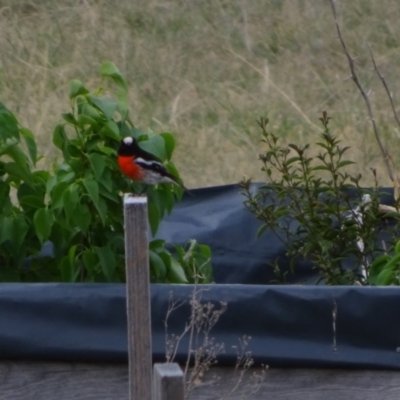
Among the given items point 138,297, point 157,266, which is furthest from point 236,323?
point 138,297

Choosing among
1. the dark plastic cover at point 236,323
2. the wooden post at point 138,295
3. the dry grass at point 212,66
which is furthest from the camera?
the dry grass at point 212,66

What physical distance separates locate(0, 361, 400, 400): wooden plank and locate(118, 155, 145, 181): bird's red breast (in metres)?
0.57

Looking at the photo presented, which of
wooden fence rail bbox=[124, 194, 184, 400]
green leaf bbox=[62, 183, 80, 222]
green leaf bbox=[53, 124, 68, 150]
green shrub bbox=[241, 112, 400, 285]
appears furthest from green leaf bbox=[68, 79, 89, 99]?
wooden fence rail bbox=[124, 194, 184, 400]

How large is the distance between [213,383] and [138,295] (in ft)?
3.44

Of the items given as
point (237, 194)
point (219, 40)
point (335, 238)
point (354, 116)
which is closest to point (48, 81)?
point (219, 40)

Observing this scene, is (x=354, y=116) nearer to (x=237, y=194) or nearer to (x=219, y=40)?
(x=219, y=40)

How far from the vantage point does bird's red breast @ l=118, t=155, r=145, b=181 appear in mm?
3090

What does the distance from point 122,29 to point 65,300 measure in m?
8.23

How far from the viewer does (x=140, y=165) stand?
304 centimetres

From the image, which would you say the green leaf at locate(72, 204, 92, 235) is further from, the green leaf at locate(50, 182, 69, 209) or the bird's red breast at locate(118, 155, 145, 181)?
the bird's red breast at locate(118, 155, 145, 181)

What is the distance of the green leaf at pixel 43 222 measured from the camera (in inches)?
125

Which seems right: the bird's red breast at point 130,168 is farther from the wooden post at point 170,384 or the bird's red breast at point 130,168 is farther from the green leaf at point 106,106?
the wooden post at point 170,384

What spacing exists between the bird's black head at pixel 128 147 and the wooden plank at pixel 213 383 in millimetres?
631

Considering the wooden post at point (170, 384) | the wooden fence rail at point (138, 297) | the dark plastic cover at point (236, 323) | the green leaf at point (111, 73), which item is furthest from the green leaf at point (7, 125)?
the wooden post at point (170, 384)
